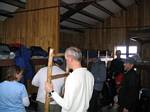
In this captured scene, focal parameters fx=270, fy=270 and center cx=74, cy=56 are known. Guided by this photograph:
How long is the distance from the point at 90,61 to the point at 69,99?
446 cm

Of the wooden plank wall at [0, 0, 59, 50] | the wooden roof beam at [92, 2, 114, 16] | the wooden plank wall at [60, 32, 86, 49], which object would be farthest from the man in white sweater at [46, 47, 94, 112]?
the wooden plank wall at [60, 32, 86, 49]

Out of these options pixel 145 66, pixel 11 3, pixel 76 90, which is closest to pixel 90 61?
pixel 145 66

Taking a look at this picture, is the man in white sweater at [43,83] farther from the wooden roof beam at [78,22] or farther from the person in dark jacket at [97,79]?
the wooden roof beam at [78,22]

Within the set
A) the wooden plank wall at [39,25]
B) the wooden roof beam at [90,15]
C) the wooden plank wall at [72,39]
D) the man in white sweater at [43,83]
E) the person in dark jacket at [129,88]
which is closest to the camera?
the man in white sweater at [43,83]

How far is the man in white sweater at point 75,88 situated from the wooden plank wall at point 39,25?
355 cm

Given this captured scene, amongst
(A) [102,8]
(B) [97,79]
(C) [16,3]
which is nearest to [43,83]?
(B) [97,79]

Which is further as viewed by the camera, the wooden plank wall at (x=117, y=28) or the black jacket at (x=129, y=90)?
the wooden plank wall at (x=117, y=28)

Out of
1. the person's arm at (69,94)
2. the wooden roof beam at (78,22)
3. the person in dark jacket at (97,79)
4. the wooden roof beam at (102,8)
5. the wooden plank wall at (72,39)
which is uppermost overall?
the wooden roof beam at (102,8)

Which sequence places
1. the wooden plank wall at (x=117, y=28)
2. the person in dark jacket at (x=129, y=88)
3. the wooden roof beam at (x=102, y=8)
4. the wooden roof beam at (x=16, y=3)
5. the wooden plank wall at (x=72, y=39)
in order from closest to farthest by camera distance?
the person in dark jacket at (x=129, y=88) < the wooden roof beam at (x=16, y=3) < the wooden roof beam at (x=102, y=8) < the wooden plank wall at (x=117, y=28) < the wooden plank wall at (x=72, y=39)

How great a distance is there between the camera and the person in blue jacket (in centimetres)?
275

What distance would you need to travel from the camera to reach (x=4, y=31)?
7.97 metres

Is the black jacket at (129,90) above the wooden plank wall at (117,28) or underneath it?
underneath

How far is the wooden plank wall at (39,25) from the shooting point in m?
6.03

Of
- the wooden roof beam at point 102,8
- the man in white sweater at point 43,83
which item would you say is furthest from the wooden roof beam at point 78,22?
the man in white sweater at point 43,83
